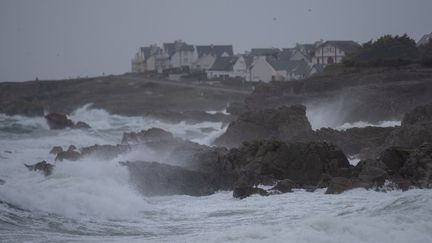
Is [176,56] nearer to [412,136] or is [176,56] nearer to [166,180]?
[412,136]

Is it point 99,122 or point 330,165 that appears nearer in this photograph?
point 330,165

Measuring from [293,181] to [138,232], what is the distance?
561 cm

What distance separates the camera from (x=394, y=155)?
16672 millimetres

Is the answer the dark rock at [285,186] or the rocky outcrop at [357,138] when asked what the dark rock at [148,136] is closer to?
the rocky outcrop at [357,138]

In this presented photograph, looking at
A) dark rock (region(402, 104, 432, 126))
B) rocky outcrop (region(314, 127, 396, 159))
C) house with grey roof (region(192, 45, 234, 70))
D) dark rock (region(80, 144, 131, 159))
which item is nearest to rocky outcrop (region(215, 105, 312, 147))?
rocky outcrop (region(314, 127, 396, 159))

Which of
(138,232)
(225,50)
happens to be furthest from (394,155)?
(225,50)

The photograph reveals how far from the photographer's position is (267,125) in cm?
2528

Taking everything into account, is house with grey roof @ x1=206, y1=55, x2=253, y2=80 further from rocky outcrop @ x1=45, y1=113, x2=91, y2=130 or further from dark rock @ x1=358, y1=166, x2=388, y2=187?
dark rock @ x1=358, y1=166, x2=388, y2=187

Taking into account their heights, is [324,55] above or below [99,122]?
above

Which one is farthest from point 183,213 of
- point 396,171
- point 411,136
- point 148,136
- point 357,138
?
point 148,136

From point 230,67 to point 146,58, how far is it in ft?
73.6

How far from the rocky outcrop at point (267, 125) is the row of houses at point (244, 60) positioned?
78.5 feet

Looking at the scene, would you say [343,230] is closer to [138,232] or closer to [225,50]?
[138,232]

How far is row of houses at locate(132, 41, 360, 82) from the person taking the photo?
191 feet
